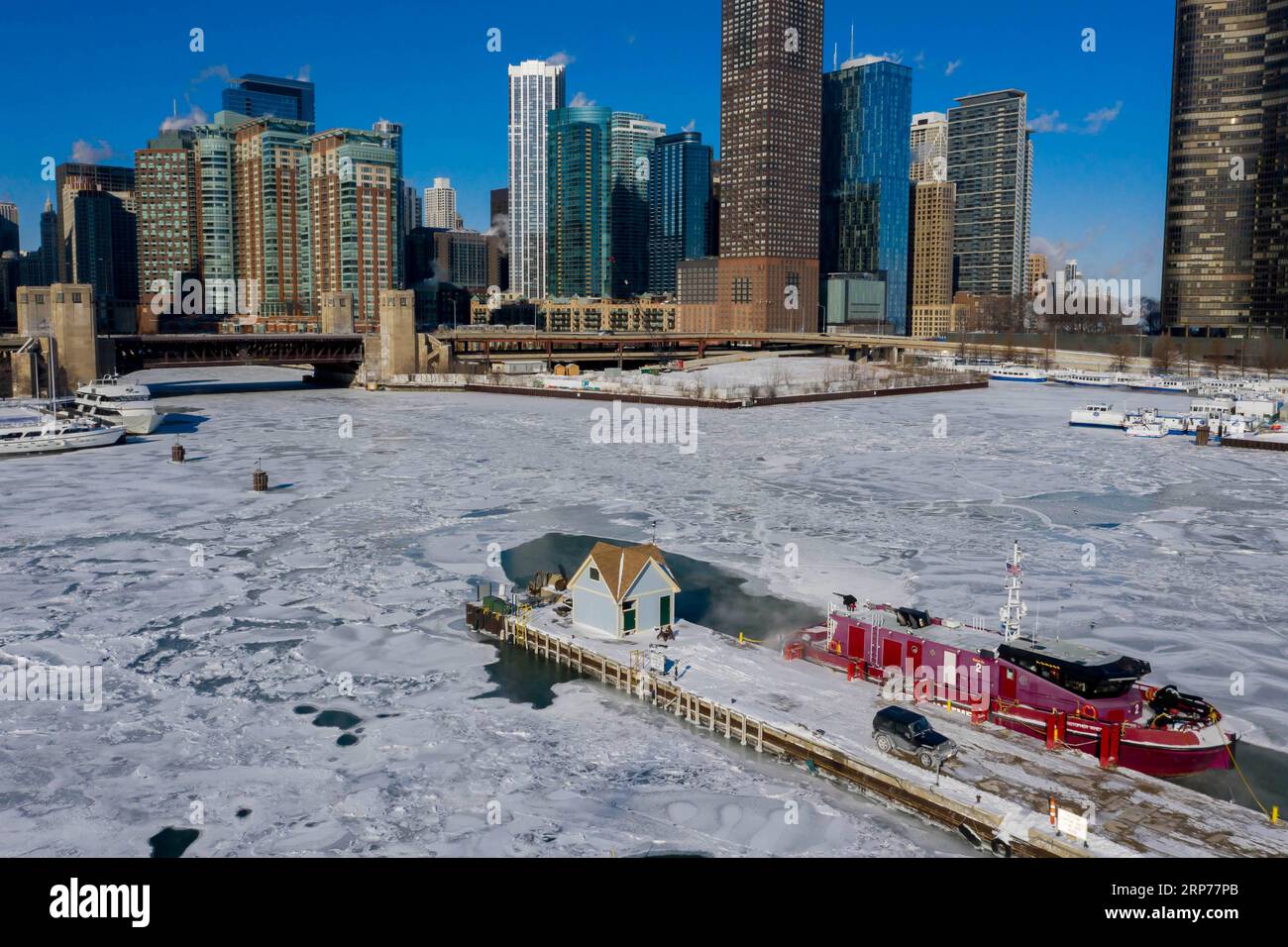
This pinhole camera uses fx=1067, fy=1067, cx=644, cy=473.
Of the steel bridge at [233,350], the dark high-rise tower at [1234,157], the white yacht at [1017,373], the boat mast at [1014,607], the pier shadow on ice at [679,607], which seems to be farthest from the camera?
the dark high-rise tower at [1234,157]

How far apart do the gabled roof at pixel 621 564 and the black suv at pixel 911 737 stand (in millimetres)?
9702

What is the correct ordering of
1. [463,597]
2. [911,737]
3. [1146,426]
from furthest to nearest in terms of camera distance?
[1146,426]
[463,597]
[911,737]

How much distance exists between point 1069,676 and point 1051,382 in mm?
139636

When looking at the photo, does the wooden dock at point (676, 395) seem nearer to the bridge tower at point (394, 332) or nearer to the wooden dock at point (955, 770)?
the bridge tower at point (394, 332)

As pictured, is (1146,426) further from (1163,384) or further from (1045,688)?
(1045,688)

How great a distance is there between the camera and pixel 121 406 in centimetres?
8794

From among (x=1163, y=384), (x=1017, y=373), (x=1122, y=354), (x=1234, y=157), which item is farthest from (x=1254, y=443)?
(x=1234, y=157)

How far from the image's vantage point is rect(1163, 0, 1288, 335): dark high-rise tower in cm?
18638

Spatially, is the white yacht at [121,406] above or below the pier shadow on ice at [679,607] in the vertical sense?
above

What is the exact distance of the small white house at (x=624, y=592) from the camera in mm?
32344

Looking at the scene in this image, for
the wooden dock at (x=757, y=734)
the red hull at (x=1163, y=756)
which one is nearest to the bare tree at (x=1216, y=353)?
the red hull at (x=1163, y=756)

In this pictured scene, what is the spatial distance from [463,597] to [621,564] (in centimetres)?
726
